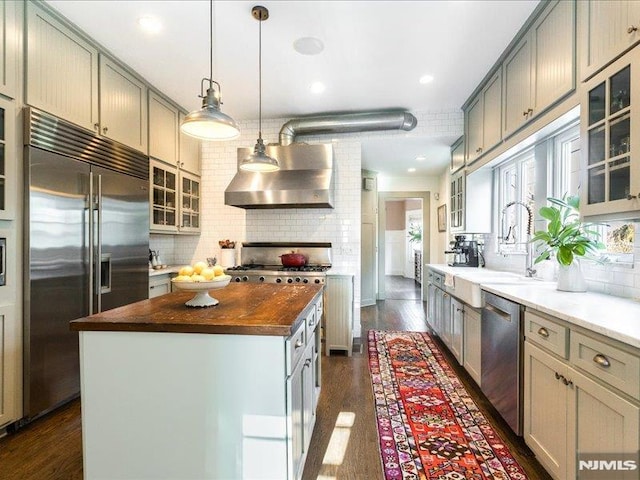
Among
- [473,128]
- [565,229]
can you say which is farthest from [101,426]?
[473,128]

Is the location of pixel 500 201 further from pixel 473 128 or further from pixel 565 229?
pixel 565 229

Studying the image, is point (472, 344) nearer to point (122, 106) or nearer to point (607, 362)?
point (607, 362)

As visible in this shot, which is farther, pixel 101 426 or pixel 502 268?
pixel 502 268

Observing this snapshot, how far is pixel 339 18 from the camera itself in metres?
2.27

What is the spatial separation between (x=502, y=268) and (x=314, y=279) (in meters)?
2.03

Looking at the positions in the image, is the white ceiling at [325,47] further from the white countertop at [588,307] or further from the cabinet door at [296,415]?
the cabinet door at [296,415]

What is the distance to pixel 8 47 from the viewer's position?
1958 millimetres

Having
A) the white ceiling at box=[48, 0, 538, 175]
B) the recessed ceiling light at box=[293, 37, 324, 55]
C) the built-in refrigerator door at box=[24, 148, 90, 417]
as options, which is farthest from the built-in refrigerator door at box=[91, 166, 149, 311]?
the recessed ceiling light at box=[293, 37, 324, 55]

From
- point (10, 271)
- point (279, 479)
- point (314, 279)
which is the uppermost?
point (10, 271)

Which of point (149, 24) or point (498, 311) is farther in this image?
point (149, 24)

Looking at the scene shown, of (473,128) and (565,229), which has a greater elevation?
(473,128)

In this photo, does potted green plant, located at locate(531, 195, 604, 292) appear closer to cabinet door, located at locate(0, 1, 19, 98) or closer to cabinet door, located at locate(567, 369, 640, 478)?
cabinet door, located at locate(567, 369, 640, 478)

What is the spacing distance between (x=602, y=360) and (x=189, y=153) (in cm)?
427

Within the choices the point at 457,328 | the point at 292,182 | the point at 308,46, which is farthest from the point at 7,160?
the point at 457,328
